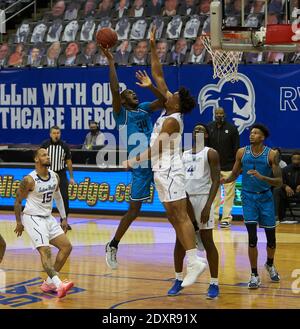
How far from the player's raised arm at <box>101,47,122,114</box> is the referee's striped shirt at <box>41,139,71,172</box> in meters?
3.90

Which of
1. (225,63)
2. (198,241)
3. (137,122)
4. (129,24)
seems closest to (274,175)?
(198,241)

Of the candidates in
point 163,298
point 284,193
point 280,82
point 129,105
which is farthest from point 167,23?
point 163,298

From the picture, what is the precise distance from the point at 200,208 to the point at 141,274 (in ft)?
5.86

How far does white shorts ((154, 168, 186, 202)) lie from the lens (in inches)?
345

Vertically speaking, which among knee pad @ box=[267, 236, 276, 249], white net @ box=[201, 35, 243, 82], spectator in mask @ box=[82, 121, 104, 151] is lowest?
knee pad @ box=[267, 236, 276, 249]

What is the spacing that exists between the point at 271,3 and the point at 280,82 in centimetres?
267

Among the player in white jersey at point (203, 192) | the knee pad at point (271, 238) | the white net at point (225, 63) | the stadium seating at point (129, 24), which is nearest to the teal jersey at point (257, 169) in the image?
the knee pad at point (271, 238)

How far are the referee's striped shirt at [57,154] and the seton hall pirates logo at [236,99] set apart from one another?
12.1 ft

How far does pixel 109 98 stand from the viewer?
17422 millimetres

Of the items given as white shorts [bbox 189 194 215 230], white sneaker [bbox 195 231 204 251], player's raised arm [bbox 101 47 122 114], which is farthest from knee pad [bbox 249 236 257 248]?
player's raised arm [bbox 101 47 122 114]

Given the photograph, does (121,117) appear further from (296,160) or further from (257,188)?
(296,160)

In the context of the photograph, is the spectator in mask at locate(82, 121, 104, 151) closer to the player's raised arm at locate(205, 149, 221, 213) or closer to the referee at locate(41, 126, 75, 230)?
the referee at locate(41, 126, 75, 230)
